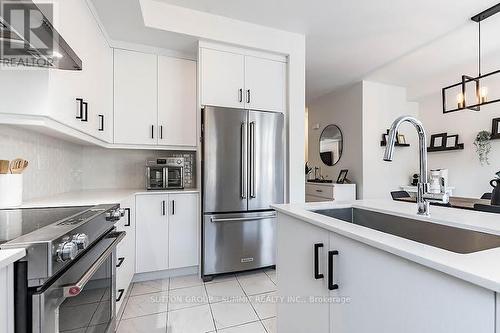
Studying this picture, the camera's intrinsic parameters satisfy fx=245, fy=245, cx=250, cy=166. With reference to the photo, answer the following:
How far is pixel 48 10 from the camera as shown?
129 cm

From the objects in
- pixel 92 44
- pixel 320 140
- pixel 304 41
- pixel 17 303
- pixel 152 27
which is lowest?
pixel 17 303

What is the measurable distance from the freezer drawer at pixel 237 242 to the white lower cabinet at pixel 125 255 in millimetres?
645

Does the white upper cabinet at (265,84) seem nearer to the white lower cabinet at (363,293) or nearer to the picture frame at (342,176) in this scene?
the white lower cabinet at (363,293)

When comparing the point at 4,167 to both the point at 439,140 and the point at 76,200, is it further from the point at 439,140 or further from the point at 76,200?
the point at 439,140

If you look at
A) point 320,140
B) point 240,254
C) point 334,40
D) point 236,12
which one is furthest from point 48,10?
point 320,140

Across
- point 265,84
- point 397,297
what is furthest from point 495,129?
point 397,297

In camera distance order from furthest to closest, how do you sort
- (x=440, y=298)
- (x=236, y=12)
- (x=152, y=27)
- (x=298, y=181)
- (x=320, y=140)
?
(x=320, y=140) < (x=298, y=181) < (x=236, y=12) < (x=152, y=27) < (x=440, y=298)

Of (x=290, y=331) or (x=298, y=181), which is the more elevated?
(x=298, y=181)

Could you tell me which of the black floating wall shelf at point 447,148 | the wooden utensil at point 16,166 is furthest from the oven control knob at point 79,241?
the black floating wall shelf at point 447,148

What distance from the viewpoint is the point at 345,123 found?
4695 mm

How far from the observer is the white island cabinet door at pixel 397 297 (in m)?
0.55

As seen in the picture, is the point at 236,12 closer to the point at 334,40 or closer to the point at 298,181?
the point at 334,40

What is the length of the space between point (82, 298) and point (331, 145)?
15.8ft

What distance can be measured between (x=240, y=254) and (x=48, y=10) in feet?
7.54
